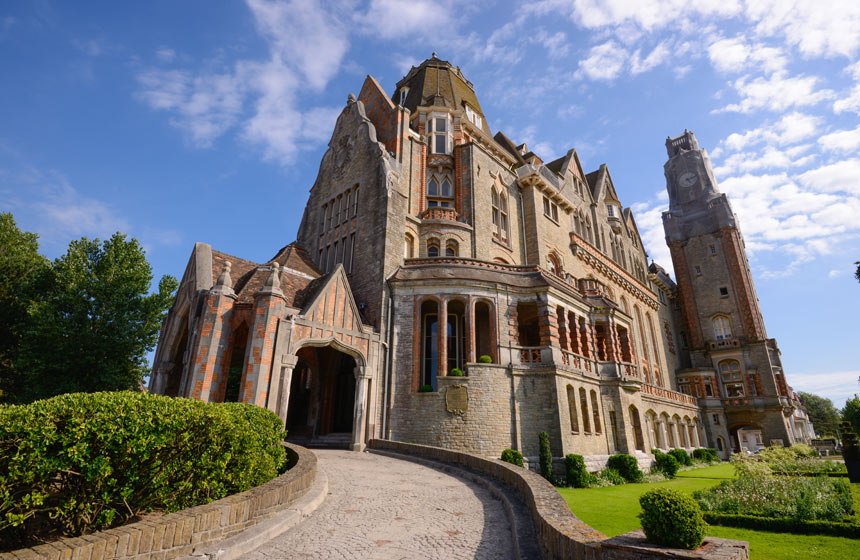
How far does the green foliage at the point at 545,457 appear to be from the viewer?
18.3 meters

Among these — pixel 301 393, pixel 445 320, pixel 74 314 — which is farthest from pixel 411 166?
pixel 74 314

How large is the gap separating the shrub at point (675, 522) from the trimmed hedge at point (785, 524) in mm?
6576

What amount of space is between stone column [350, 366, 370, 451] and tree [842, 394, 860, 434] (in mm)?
30948

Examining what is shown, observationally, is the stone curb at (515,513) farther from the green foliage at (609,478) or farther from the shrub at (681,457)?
the shrub at (681,457)

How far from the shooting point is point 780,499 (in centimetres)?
1067

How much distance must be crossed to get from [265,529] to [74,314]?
23.7m

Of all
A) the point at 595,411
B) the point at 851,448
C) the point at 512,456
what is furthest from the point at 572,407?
the point at 851,448

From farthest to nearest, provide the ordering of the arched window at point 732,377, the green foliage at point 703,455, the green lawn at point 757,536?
the arched window at point 732,377, the green foliage at point 703,455, the green lawn at point 757,536

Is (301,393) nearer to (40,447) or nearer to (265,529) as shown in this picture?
(265,529)

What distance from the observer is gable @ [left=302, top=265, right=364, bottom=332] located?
63.4 feet

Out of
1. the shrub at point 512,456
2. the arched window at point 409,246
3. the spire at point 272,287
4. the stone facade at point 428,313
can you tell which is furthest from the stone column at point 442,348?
the spire at point 272,287

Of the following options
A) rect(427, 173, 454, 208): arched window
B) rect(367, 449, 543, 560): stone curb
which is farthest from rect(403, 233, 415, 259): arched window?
rect(367, 449, 543, 560): stone curb

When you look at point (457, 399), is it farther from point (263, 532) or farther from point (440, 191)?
point (440, 191)

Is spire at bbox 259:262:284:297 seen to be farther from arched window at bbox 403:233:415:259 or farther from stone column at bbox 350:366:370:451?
arched window at bbox 403:233:415:259
